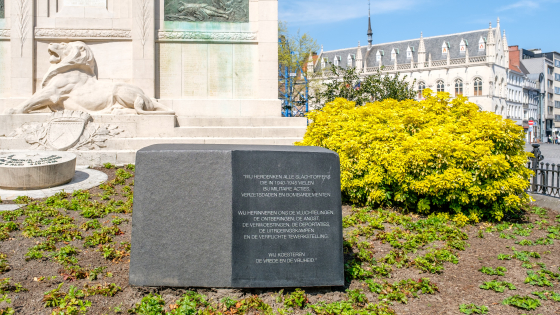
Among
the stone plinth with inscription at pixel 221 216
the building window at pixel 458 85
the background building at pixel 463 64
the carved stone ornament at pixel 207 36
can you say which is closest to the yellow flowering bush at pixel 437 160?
the stone plinth with inscription at pixel 221 216

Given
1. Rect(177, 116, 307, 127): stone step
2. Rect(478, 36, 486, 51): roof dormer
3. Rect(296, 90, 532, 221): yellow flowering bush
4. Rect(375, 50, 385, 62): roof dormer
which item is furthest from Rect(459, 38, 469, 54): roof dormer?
Rect(296, 90, 532, 221): yellow flowering bush

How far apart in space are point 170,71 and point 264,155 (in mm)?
11883

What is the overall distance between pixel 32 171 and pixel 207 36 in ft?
27.3

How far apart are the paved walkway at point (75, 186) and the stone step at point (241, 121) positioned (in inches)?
159

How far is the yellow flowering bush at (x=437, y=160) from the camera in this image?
7.21 meters

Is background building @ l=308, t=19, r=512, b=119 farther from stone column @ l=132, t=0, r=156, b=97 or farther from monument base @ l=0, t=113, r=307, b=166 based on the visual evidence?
monument base @ l=0, t=113, r=307, b=166

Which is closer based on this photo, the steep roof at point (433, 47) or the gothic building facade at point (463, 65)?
the gothic building facade at point (463, 65)

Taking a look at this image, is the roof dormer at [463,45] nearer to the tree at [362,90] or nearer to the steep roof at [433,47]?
the steep roof at [433,47]

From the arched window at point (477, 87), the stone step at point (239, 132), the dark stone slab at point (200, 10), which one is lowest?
the stone step at point (239, 132)

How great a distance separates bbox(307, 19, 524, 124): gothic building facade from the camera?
7975cm

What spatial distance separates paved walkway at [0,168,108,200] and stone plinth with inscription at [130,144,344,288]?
17.6 feet

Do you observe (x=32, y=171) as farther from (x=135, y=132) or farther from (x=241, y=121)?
(x=241, y=121)

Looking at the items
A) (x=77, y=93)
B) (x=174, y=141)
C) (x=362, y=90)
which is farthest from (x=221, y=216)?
(x=362, y=90)

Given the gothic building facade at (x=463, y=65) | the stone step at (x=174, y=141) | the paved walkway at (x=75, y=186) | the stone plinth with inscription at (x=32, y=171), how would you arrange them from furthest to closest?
the gothic building facade at (x=463, y=65), the stone step at (x=174, y=141), the stone plinth with inscription at (x=32, y=171), the paved walkway at (x=75, y=186)
